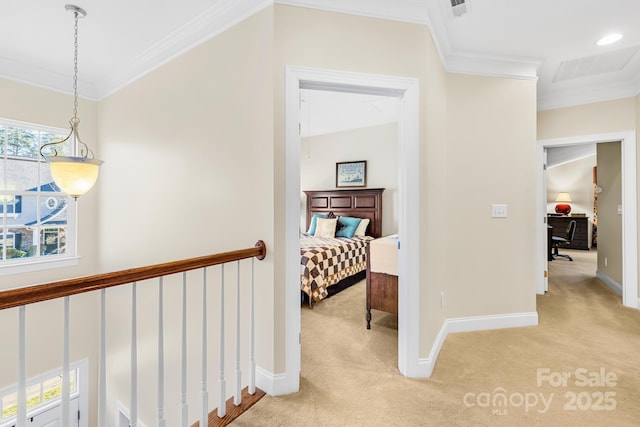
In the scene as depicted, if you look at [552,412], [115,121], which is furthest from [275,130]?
[115,121]

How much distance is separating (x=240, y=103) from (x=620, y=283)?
16.0 feet

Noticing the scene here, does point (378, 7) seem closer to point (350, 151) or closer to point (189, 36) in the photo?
point (189, 36)

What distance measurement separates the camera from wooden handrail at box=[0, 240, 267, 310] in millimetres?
899

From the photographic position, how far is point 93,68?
9.71ft

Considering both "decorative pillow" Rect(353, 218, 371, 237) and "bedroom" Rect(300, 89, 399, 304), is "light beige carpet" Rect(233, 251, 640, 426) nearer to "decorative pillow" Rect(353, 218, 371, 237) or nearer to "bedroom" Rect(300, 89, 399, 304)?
"bedroom" Rect(300, 89, 399, 304)

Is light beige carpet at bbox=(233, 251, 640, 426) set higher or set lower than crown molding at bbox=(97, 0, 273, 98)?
lower

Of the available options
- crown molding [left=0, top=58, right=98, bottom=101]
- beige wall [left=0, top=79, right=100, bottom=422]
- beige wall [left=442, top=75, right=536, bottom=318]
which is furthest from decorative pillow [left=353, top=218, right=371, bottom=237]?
crown molding [left=0, top=58, right=98, bottom=101]

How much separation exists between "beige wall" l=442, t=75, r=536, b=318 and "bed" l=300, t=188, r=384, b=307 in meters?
1.43

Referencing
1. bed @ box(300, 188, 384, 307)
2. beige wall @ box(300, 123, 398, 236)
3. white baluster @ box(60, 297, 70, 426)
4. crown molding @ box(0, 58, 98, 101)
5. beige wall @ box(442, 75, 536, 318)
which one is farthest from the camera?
beige wall @ box(300, 123, 398, 236)

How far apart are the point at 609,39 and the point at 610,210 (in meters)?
2.53

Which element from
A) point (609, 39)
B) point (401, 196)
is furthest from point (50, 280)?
point (609, 39)

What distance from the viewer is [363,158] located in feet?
17.5

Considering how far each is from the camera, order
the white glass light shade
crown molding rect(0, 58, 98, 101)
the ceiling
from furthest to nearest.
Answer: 1. crown molding rect(0, 58, 98, 101)
2. the ceiling
3. the white glass light shade

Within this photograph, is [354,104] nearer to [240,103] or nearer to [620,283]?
[240,103]
